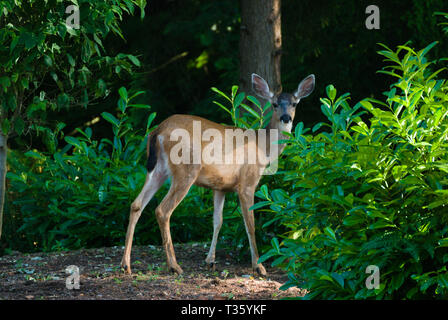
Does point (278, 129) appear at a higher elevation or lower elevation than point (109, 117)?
lower

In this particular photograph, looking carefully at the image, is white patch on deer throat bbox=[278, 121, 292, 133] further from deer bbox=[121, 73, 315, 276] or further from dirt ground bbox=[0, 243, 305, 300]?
dirt ground bbox=[0, 243, 305, 300]

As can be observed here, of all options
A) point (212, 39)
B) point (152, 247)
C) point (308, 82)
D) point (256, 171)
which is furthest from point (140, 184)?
point (212, 39)

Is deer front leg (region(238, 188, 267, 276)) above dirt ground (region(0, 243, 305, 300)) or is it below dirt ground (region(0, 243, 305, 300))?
above

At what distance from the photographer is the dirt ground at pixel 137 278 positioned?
5.63 metres

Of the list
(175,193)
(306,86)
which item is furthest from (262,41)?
(175,193)

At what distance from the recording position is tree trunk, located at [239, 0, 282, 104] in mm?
9703

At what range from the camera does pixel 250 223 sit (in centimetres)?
719

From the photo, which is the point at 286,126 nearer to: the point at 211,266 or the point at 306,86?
the point at 306,86

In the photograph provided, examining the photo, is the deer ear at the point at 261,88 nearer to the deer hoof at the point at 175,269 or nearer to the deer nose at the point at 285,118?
the deer nose at the point at 285,118

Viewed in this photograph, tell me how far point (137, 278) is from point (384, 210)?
2838 millimetres

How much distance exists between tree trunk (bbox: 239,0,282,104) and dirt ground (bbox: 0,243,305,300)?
2886 mm

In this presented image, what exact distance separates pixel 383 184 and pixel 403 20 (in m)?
7.96

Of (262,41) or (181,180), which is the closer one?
(181,180)

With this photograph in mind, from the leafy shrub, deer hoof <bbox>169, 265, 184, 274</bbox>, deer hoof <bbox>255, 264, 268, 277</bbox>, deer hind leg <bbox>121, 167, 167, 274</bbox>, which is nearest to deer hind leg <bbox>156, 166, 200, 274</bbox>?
deer hind leg <bbox>121, 167, 167, 274</bbox>
